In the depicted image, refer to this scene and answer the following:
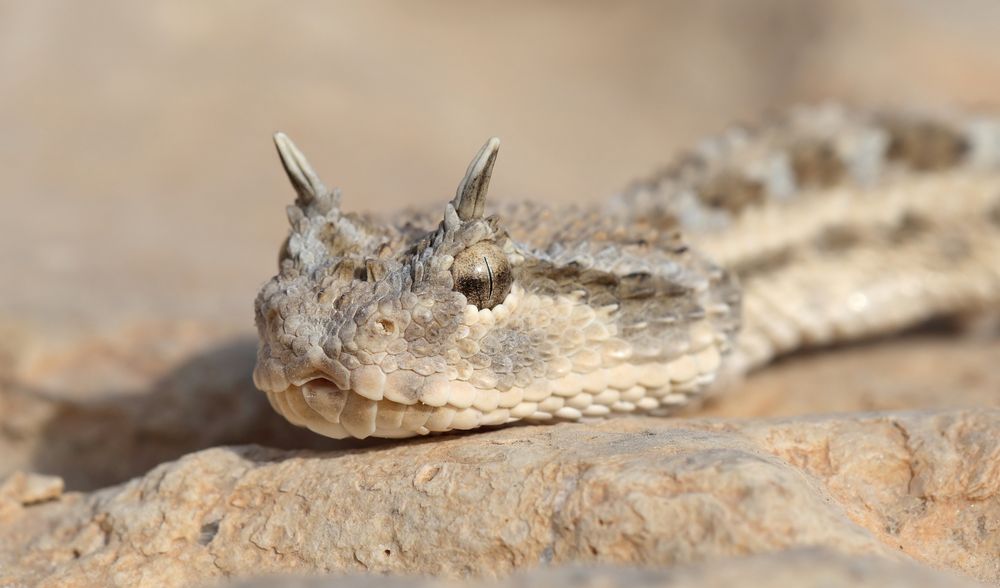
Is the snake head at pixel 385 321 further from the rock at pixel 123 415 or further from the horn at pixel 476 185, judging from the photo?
the rock at pixel 123 415

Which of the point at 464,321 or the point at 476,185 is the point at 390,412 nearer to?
the point at 464,321

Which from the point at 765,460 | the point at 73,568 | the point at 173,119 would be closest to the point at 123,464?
the point at 73,568

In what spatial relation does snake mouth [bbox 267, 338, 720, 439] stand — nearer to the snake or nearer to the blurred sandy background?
the snake

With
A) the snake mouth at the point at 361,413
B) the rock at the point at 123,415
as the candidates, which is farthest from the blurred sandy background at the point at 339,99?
the snake mouth at the point at 361,413

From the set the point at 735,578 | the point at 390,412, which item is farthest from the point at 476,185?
the point at 735,578

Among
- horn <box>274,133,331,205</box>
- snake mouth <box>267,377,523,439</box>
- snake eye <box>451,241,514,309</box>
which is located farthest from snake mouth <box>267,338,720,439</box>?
horn <box>274,133,331,205</box>

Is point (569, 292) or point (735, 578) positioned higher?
point (569, 292)
